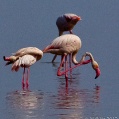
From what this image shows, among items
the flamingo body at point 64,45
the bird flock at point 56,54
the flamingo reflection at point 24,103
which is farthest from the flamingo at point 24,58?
the flamingo reflection at point 24,103

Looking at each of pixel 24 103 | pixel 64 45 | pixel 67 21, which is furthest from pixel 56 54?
pixel 67 21

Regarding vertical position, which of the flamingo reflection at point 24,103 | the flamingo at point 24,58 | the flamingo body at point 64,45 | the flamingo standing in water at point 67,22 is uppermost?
the flamingo standing in water at point 67,22

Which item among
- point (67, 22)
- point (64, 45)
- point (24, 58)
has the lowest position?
point (24, 58)

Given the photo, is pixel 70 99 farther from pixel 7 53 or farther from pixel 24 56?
pixel 7 53

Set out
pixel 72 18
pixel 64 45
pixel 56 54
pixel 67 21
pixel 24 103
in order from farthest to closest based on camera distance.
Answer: pixel 67 21
pixel 72 18
pixel 56 54
pixel 64 45
pixel 24 103

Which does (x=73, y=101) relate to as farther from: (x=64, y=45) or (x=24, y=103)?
(x=64, y=45)

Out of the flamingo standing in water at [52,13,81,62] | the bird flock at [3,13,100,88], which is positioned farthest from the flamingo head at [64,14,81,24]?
the bird flock at [3,13,100,88]

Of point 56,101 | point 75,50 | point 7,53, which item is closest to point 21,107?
point 56,101

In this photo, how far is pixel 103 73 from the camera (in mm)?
15984

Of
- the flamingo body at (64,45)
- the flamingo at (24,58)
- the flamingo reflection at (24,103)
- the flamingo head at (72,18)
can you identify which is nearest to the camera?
the flamingo reflection at (24,103)

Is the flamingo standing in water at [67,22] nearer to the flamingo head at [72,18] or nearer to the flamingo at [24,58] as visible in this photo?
the flamingo head at [72,18]

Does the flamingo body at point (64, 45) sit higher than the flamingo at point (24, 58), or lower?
higher

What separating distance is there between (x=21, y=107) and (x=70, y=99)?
1.15 m

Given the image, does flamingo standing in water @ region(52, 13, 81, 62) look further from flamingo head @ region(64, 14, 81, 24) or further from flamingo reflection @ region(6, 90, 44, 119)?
flamingo reflection @ region(6, 90, 44, 119)
